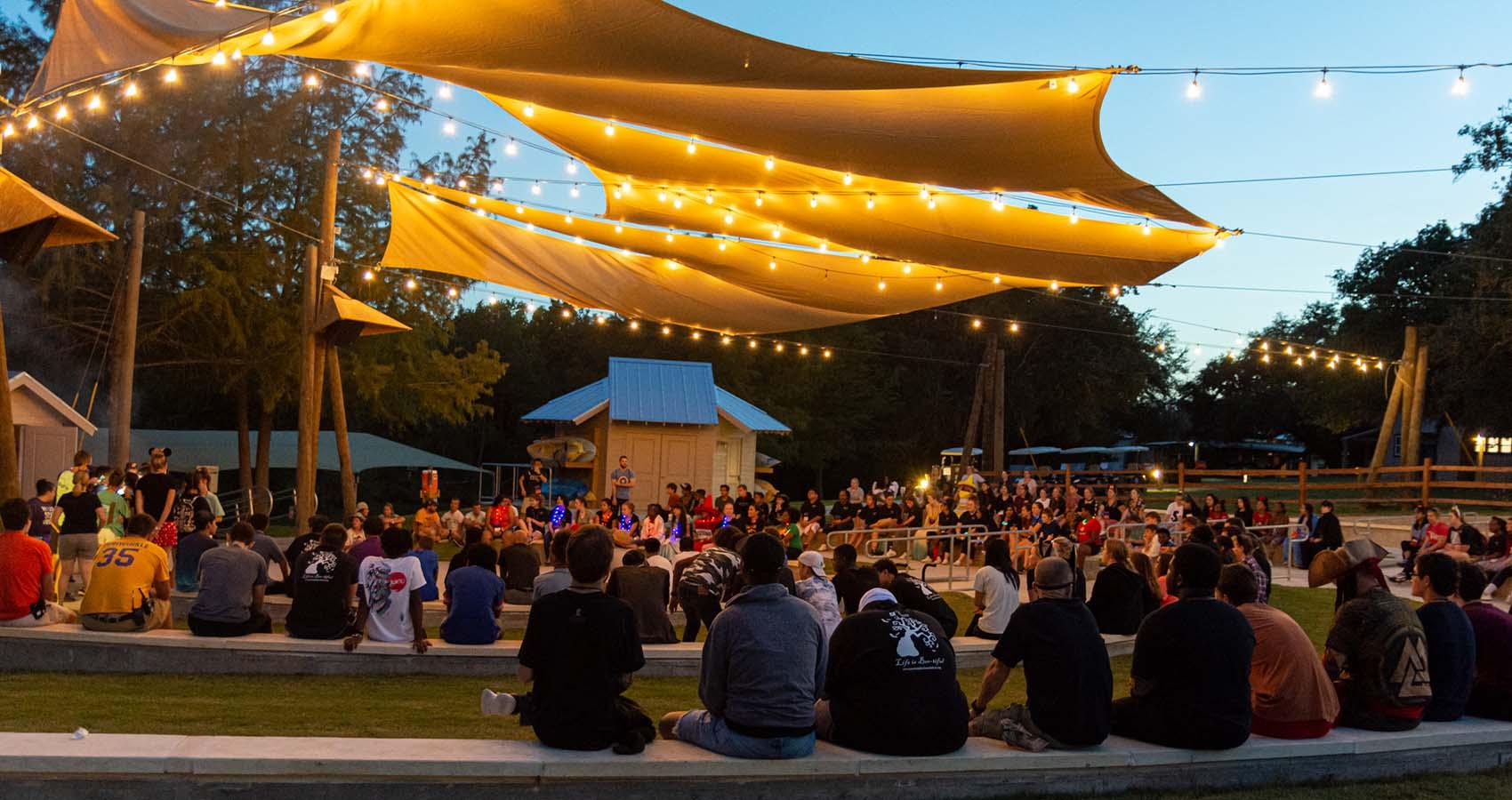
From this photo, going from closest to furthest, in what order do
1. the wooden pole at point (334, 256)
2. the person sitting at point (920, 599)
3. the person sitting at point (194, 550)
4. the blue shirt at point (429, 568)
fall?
the person sitting at point (920, 599) → the blue shirt at point (429, 568) → the person sitting at point (194, 550) → the wooden pole at point (334, 256)

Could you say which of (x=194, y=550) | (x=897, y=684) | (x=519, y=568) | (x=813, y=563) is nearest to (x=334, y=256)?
(x=194, y=550)

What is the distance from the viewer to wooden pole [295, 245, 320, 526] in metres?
14.0

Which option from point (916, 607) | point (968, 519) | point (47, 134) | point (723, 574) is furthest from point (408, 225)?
point (47, 134)

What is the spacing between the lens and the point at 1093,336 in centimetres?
4188

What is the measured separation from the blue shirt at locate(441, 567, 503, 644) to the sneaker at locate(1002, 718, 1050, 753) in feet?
12.9

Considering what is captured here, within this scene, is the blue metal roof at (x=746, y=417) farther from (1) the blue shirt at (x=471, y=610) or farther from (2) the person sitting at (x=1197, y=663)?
(2) the person sitting at (x=1197, y=663)

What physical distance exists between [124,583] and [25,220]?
3.39 metres

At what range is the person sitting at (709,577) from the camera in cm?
871

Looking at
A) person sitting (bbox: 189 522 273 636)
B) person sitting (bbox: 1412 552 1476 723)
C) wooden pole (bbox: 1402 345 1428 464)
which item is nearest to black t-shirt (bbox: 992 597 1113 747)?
person sitting (bbox: 1412 552 1476 723)

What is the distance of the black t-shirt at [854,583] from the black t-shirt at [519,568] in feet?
10.8

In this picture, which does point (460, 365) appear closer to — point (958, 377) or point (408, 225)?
point (408, 225)

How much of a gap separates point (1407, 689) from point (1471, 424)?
→ 2493cm

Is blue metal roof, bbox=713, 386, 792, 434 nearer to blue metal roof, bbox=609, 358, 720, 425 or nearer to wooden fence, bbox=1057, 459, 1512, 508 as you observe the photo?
blue metal roof, bbox=609, 358, 720, 425

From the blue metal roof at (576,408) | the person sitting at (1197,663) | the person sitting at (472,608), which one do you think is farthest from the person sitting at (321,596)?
the blue metal roof at (576,408)
